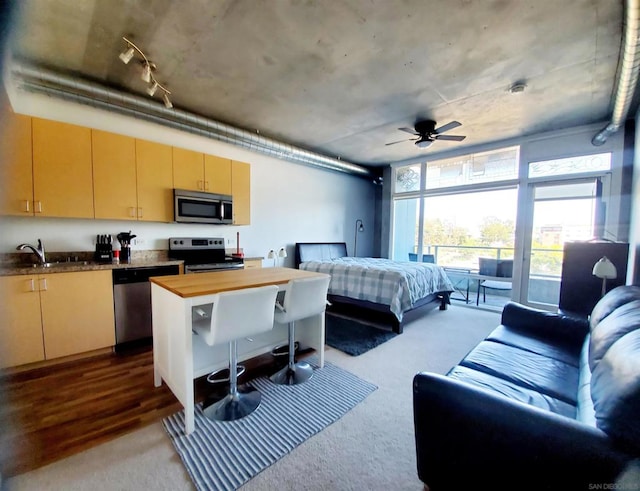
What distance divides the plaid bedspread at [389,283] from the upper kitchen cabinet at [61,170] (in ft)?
10.2

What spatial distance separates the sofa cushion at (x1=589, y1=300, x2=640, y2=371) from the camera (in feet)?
4.00

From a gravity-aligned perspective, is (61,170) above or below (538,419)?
above

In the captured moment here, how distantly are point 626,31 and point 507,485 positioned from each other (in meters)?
2.80

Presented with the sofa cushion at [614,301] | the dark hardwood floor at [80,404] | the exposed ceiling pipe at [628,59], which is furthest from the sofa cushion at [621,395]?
the dark hardwood floor at [80,404]

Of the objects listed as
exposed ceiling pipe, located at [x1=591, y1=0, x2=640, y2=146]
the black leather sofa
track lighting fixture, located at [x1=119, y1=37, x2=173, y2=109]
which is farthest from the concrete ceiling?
the black leather sofa

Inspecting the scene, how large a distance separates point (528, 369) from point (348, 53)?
8.97ft

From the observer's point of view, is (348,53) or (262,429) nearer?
(262,429)

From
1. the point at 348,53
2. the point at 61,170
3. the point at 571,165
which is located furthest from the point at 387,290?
the point at 61,170

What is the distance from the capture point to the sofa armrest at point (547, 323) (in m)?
2.00

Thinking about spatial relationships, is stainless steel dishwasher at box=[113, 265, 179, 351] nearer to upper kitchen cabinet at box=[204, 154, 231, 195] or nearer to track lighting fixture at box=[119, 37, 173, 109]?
upper kitchen cabinet at box=[204, 154, 231, 195]

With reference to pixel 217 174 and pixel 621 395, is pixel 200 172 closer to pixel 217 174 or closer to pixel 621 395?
pixel 217 174

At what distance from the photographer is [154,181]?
3.12 m

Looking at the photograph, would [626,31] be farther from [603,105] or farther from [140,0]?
[140,0]

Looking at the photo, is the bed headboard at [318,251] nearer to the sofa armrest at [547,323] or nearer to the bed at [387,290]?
the bed at [387,290]
